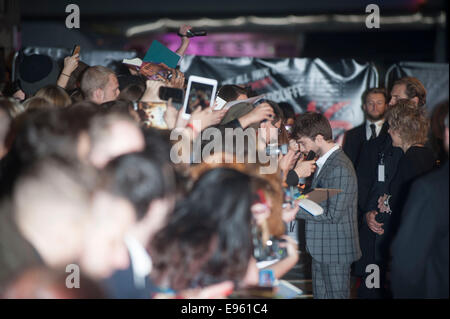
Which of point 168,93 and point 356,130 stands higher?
point 168,93

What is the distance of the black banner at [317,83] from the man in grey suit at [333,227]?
2151 millimetres

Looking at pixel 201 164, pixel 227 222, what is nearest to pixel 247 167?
pixel 201 164

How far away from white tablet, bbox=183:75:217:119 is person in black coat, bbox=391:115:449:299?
1.33 metres

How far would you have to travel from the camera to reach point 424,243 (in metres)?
2.01

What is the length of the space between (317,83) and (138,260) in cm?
394

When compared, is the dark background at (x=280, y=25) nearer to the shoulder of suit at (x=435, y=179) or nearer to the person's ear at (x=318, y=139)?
the person's ear at (x=318, y=139)

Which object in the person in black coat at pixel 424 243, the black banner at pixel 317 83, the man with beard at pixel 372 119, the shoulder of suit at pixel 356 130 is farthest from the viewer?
the black banner at pixel 317 83

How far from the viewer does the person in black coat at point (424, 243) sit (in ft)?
6.59

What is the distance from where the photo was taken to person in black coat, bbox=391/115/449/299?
201 cm

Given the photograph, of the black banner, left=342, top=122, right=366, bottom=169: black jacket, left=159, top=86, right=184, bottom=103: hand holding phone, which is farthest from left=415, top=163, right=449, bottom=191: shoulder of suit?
the black banner

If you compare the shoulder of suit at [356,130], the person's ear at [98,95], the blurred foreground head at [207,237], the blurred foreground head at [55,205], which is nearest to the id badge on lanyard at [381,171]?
the shoulder of suit at [356,130]

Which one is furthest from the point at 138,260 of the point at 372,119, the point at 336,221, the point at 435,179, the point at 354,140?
the point at 354,140

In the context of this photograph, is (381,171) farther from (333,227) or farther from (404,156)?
(333,227)
